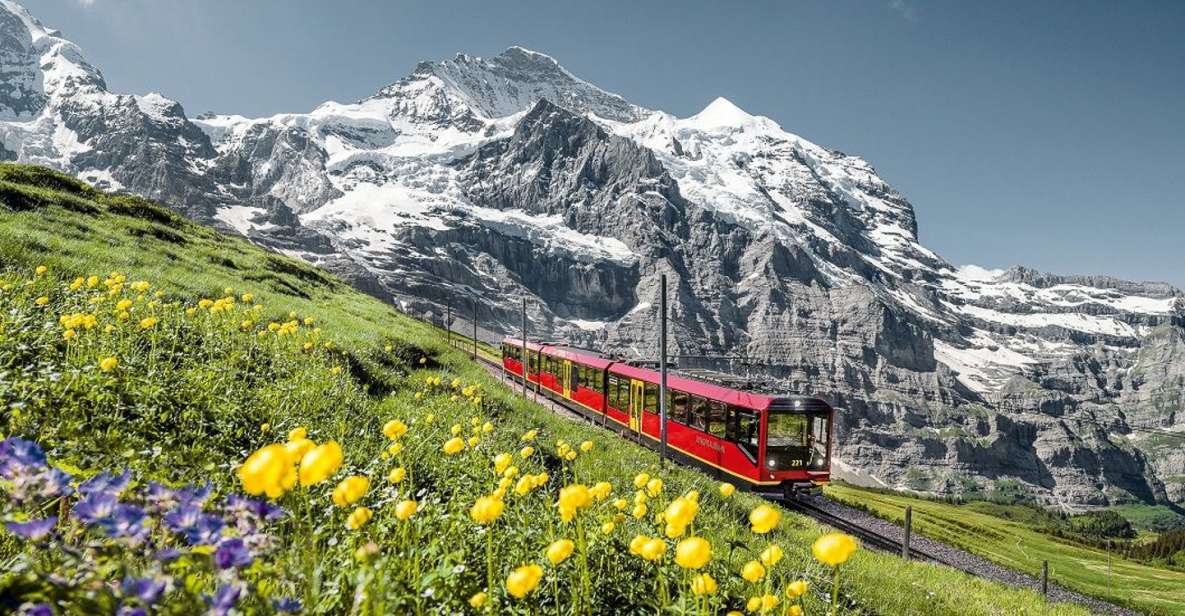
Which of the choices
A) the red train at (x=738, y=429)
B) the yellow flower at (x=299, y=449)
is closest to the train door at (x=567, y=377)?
the red train at (x=738, y=429)

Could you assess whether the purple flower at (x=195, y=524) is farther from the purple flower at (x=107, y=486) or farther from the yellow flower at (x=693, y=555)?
the yellow flower at (x=693, y=555)

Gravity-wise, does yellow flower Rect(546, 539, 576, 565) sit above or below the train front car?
above

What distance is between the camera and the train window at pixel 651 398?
2464 centimetres

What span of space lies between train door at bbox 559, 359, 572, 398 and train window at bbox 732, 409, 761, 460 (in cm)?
1451

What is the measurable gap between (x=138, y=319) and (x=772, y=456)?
1803 centimetres

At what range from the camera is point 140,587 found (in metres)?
1.25

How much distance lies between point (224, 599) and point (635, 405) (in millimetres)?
25163

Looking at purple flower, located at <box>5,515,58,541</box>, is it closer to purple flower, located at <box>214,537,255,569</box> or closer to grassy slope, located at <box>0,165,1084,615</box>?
purple flower, located at <box>214,537,255,569</box>

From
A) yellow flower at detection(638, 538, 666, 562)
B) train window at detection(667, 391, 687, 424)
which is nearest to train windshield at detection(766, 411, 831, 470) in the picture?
train window at detection(667, 391, 687, 424)

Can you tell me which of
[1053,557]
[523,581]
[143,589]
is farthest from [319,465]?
[1053,557]

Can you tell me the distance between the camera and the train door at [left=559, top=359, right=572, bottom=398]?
3362 cm

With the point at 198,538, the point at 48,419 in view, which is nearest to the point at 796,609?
the point at 198,538

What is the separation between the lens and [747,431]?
20188 millimetres

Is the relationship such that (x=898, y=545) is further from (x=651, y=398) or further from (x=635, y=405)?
(x=635, y=405)
